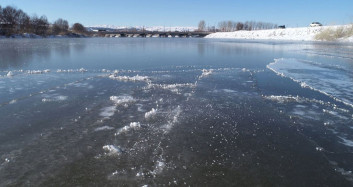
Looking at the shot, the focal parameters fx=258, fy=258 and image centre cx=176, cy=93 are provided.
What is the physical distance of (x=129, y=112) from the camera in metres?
7.30

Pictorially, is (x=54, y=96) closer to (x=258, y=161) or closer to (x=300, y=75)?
(x=258, y=161)

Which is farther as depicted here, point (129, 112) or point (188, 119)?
point (129, 112)

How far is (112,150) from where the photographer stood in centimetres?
498

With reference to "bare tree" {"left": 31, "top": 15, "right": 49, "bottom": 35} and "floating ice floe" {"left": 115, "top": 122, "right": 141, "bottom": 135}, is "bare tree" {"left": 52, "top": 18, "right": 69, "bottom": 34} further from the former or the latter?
"floating ice floe" {"left": 115, "top": 122, "right": 141, "bottom": 135}

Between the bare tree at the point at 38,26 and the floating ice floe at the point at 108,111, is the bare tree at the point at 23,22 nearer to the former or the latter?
the bare tree at the point at 38,26

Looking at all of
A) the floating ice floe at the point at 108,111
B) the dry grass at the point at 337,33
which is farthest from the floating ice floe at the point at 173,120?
the dry grass at the point at 337,33

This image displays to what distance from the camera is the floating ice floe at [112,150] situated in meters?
4.89

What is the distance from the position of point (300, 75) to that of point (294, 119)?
7876 millimetres

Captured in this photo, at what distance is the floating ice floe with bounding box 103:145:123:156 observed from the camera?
489cm

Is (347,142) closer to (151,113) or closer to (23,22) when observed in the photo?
(151,113)

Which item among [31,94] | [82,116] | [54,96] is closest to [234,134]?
[82,116]

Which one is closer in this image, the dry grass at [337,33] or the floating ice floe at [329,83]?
the floating ice floe at [329,83]


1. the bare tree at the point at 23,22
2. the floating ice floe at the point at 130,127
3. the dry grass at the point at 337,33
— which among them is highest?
the bare tree at the point at 23,22

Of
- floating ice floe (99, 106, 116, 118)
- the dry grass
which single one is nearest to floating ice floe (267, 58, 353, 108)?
floating ice floe (99, 106, 116, 118)
